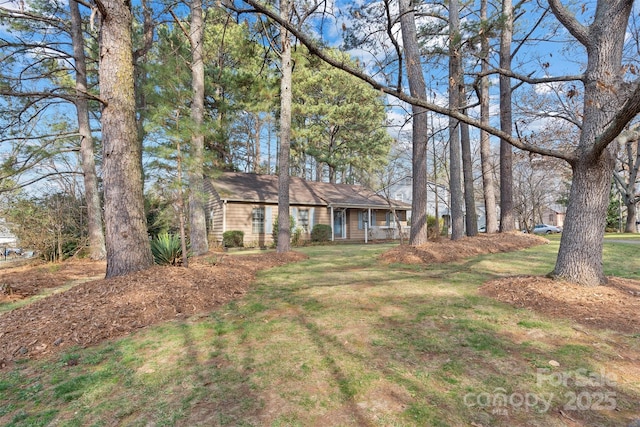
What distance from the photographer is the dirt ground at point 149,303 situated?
3.23 metres

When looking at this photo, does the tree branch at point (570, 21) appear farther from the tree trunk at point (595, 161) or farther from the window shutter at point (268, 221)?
the window shutter at point (268, 221)

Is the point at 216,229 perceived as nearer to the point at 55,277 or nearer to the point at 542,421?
the point at 55,277

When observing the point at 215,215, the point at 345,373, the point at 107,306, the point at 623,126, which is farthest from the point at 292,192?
the point at 345,373

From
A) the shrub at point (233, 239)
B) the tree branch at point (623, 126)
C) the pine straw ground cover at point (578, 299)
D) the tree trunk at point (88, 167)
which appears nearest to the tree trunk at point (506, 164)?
the pine straw ground cover at point (578, 299)

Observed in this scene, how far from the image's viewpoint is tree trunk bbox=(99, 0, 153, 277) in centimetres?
→ 481

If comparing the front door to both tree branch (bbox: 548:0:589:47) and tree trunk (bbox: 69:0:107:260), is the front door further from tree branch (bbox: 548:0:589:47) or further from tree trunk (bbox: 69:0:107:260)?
tree branch (bbox: 548:0:589:47)

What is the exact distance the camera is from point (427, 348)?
112 inches

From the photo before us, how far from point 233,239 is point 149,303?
10938 mm

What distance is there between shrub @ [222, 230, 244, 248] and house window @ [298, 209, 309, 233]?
356cm

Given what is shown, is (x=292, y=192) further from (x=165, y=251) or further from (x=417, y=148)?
(x=165, y=251)

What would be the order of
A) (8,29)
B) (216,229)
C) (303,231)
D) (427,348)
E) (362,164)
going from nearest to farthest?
(427,348)
(8,29)
(216,229)
(303,231)
(362,164)

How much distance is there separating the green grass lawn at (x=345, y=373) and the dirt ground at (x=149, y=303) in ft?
0.84

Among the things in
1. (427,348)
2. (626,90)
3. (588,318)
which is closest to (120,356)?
(427,348)

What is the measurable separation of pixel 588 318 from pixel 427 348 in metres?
2.05
